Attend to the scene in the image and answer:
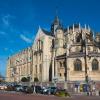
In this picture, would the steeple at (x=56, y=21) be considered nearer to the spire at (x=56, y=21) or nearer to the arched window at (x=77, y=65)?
the spire at (x=56, y=21)

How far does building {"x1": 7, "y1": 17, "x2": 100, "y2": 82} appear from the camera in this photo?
7556 centimetres

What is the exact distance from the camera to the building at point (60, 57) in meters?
75.6

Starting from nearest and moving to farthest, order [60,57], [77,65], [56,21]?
1. [77,65]
2. [60,57]
3. [56,21]

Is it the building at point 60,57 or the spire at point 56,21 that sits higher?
the spire at point 56,21

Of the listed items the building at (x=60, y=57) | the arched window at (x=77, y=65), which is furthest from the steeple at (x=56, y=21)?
the arched window at (x=77, y=65)

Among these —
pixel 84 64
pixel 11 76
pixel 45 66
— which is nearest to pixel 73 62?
pixel 84 64

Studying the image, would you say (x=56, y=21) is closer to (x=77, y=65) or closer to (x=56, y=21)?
(x=56, y=21)

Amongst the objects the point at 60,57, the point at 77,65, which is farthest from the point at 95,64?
the point at 60,57

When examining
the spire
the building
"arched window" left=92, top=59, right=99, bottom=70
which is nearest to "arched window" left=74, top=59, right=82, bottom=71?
the building

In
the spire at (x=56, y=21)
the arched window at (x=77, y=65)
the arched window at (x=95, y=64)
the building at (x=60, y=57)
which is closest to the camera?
the arched window at (x=95, y=64)

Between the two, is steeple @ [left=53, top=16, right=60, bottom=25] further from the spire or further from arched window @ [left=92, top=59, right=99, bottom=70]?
arched window @ [left=92, top=59, right=99, bottom=70]

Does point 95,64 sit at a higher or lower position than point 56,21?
lower

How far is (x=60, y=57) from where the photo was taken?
81.5 meters

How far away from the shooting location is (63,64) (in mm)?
80062
